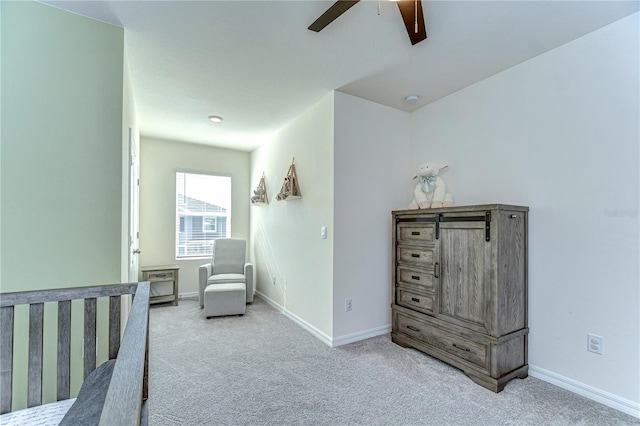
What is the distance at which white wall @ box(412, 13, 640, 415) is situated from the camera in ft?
6.21

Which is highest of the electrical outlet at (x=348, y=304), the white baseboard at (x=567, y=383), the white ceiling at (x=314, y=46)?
the white ceiling at (x=314, y=46)

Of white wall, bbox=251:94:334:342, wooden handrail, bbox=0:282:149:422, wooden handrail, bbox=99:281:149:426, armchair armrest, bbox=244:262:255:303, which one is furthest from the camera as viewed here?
armchair armrest, bbox=244:262:255:303

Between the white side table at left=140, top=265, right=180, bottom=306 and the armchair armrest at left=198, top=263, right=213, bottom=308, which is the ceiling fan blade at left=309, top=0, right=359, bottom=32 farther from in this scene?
the white side table at left=140, top=265, right=180, bottom=306

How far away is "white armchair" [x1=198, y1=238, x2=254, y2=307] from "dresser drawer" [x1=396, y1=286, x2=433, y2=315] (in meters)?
2.25

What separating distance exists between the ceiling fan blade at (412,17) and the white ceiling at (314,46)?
8 cm

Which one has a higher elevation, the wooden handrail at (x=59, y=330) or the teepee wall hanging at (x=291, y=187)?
the teepee wall hanging at (x=291, y=187)

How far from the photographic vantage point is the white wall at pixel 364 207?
116 inches


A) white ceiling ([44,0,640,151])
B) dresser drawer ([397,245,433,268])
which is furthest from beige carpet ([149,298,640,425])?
white ceiling ([44,0,640,151])

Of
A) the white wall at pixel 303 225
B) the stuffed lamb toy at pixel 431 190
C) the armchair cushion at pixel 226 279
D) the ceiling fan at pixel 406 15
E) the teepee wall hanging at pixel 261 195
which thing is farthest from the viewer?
the teepee wall hanging at pixel 261 195

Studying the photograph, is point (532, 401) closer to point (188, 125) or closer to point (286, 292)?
point (286, 292)

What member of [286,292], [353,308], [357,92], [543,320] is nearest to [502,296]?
[543,320]

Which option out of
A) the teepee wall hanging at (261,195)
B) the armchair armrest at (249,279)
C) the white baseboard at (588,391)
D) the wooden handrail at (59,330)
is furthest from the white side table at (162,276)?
the white baseboard at (588,391)

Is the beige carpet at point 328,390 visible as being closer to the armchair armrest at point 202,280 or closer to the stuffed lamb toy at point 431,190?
the armchair armrest at point 202,280

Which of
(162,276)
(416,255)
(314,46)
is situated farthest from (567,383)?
(162,276)
